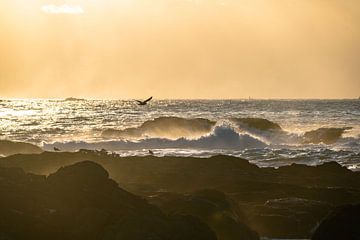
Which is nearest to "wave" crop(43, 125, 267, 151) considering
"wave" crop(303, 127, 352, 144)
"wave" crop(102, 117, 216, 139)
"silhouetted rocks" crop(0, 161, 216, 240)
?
"wave" crop(303, 127, 352, 144)

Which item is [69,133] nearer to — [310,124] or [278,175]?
[310,124]

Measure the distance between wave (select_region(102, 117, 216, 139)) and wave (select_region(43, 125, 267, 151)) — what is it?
22.7 ft

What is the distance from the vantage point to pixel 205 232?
14.0m

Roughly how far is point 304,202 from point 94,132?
64652 mm

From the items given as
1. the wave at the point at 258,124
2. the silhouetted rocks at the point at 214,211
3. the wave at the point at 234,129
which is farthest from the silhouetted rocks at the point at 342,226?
the wave at the point at 258,124

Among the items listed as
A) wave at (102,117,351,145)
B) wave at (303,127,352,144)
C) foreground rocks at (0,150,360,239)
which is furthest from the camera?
wave at (102,117,351,145)

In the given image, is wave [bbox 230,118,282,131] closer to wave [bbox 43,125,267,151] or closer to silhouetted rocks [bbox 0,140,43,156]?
wave [bbox 43,125,267,151]

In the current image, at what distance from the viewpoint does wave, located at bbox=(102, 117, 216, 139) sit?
260 ft

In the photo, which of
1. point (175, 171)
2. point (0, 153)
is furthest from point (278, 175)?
point (0, 153)

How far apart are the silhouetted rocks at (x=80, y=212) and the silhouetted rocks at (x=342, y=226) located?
2.24 metres

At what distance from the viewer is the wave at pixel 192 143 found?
65.8 m

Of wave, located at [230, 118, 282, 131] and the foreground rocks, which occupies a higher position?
the foreground rocks

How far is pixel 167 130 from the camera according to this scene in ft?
271

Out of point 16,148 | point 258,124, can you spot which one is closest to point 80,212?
point 16,148
